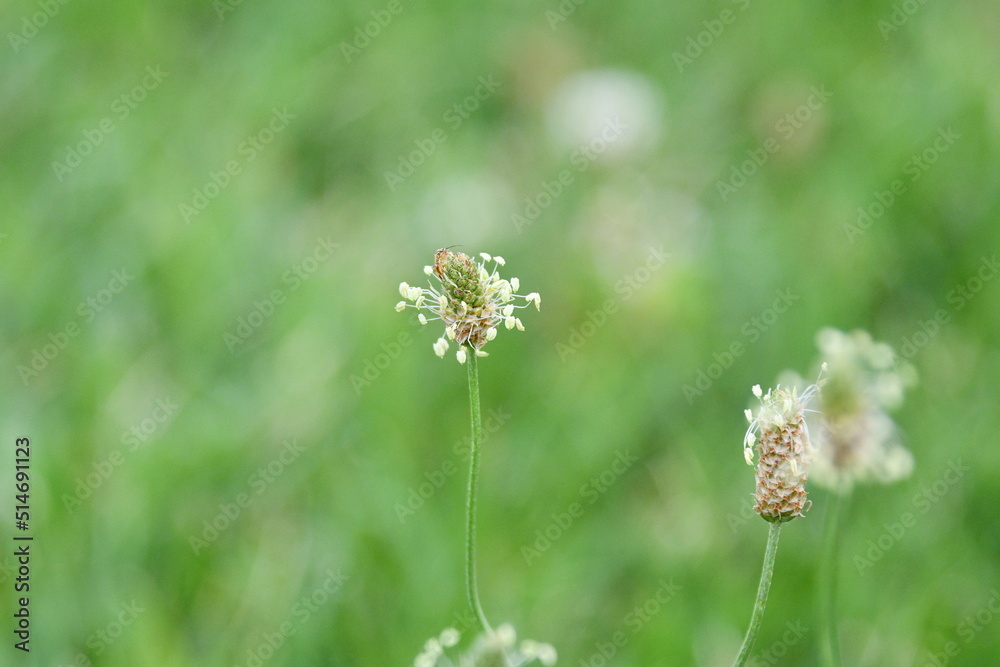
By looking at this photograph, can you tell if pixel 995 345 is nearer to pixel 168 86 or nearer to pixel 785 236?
pixel 785 236

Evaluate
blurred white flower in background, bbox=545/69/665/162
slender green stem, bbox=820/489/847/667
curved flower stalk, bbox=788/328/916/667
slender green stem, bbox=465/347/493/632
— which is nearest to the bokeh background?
blurred white flower in background, bbox=545/69/665/162

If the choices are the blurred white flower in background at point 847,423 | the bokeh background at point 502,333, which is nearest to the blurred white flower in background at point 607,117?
the bokeh background at point 502,333

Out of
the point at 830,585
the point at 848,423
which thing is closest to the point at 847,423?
the point at 848,423

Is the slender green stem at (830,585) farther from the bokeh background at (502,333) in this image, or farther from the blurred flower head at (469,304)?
the bokeh background at (502,333)

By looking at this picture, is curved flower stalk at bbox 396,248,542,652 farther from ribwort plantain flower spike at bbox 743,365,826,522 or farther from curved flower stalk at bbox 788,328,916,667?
curved flower stalk at bbox 788,328,916,667

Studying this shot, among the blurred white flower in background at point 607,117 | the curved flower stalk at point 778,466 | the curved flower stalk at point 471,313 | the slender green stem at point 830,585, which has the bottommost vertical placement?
the slender green stem at point 830,585

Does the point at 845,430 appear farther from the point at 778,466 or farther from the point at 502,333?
the point at 502,333
